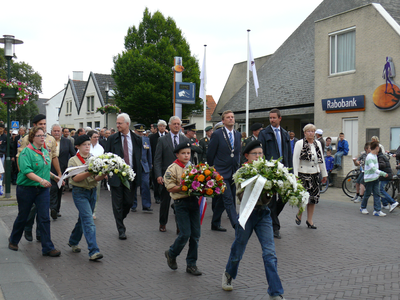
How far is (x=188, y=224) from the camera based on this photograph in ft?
17.0

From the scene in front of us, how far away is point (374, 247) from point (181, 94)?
11194mm

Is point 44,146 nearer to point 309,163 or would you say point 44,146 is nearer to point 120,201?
point 120,201

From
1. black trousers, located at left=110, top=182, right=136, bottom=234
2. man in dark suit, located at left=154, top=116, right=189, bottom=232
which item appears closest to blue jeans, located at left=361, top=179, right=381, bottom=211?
man in dark suit, located at left=154, top=116, right=189, bottom=232

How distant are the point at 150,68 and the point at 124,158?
33102mm

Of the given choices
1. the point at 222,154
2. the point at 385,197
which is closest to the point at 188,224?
the point at 222,154

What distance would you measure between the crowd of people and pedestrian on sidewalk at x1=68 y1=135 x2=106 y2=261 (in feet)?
0.05

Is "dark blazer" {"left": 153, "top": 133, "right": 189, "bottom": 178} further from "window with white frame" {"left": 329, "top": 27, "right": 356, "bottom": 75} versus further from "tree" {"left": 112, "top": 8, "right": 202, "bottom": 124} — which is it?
"tree" {"left": 112, "top": 8, "right": 202, "bottom": 124}

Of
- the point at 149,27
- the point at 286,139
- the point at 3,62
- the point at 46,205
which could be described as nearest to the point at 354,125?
the point at 286,139

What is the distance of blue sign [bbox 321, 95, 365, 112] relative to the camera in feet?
57.3

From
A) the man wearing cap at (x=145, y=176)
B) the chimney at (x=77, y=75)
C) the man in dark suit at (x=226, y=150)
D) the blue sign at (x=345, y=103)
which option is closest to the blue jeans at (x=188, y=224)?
the man in dark suit at (x=226, y=150)

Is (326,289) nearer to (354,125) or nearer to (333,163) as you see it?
(333,163)

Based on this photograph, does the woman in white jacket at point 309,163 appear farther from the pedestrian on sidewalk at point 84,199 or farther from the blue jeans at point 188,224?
the pedestrian on sidewalk at point 84,199

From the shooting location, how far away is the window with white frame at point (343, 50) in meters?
18.3

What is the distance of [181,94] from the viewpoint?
54.9 feet
